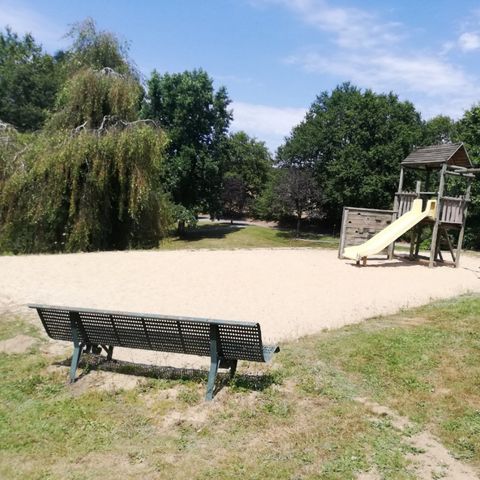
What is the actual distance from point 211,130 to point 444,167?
2160 cm

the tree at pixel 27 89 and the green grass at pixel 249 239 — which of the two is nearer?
the green grass at pixel 249 239

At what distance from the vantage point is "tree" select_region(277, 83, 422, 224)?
3275 centimetres

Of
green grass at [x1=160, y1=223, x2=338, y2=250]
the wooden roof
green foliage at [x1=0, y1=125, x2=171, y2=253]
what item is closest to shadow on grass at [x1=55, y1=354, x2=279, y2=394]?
green foliage at [x1=0, y1=125, x2=171, y2=253]

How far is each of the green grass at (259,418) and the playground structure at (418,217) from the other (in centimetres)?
895

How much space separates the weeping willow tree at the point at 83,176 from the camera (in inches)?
570

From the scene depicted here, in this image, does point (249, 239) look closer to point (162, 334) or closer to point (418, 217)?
point (418, 217)

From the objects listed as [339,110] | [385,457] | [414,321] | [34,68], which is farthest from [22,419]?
[34,68]

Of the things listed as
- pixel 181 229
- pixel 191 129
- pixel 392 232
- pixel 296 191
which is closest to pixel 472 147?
pixel 296 191

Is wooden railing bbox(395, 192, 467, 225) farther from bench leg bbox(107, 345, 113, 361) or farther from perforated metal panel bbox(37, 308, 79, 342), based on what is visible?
perforated metal panel bbox(37, 308, 79, 342)

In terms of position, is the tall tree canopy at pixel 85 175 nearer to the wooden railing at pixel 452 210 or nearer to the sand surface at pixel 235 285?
the sand surface at pixel 235 285

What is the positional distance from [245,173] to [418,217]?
1573 inches

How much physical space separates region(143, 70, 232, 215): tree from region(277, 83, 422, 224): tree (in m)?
7.40

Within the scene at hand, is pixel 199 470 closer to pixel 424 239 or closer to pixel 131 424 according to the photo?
pixel 131 424

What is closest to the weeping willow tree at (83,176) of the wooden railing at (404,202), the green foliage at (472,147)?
the wooden railing at (404,202)
